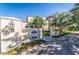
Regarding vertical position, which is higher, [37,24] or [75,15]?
[75,15]

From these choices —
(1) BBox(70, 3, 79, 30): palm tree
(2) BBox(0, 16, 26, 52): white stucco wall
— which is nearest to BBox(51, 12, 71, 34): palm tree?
(1) BBox(70, 3, 79, 30): palm tree

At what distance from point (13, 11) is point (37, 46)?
20.8 inches

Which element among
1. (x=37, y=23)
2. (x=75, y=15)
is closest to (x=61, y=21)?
(x=75, y=15)

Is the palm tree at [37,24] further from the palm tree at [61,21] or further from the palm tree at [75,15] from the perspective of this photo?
the palm tree at [75,15]

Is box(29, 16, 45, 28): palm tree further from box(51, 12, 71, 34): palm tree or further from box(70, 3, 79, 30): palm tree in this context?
box(70, 3, 79, 30): palm tree

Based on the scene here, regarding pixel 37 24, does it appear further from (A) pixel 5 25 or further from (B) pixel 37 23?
(A) pixel 5 25

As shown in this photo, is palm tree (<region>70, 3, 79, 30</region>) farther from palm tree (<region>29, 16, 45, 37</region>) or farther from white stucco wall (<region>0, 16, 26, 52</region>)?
white stucco wall (<region>0, 16, 26, 52</region>)

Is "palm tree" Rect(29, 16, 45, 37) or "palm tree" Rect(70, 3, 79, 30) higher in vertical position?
"palm tree" Rect(70, 3, 79, 30)

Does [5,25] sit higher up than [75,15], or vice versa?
[75,15]

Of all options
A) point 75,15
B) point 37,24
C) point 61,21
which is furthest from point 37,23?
point 75,15

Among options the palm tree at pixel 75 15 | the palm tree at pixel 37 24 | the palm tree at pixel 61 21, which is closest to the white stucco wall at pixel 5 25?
the palm tree at pixel 37 24

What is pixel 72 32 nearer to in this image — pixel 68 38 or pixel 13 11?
pixel 68 38

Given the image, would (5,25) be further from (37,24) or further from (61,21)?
(61,21)
